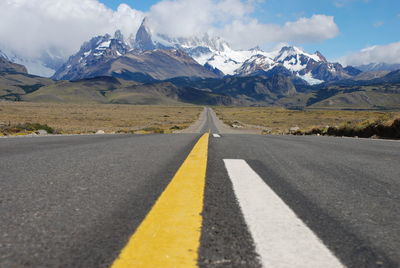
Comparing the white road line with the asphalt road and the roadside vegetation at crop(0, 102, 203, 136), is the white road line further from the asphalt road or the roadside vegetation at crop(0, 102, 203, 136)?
the roadside vegetation at crop(0, 102, 203, 136)

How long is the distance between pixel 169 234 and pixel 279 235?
1.86 feet

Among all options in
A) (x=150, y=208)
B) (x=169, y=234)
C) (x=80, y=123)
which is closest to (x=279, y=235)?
(x=169, y=234)

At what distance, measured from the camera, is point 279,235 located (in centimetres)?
175

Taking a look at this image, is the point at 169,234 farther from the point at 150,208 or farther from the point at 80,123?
the point at 80,123

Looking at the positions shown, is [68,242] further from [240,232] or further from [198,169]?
[198,169]

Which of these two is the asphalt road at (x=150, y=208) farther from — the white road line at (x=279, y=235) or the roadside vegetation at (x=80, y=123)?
the roadside vegetation at (x=80, y=123)

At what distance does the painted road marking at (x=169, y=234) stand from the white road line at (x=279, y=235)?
310mm

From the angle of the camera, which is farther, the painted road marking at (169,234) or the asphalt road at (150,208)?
the asphalt road at (150,208)

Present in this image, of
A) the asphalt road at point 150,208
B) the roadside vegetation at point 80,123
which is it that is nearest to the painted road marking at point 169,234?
the asphalt road at point 150,208

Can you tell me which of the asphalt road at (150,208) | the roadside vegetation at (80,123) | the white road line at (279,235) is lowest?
the roadside vegetation at (80,123)

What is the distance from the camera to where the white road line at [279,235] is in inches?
57.6

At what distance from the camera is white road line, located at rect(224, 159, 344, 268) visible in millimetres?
1462

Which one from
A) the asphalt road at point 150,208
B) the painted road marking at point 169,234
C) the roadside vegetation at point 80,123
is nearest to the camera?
the painted road marking at point 169,234

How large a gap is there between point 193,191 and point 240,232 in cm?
101
